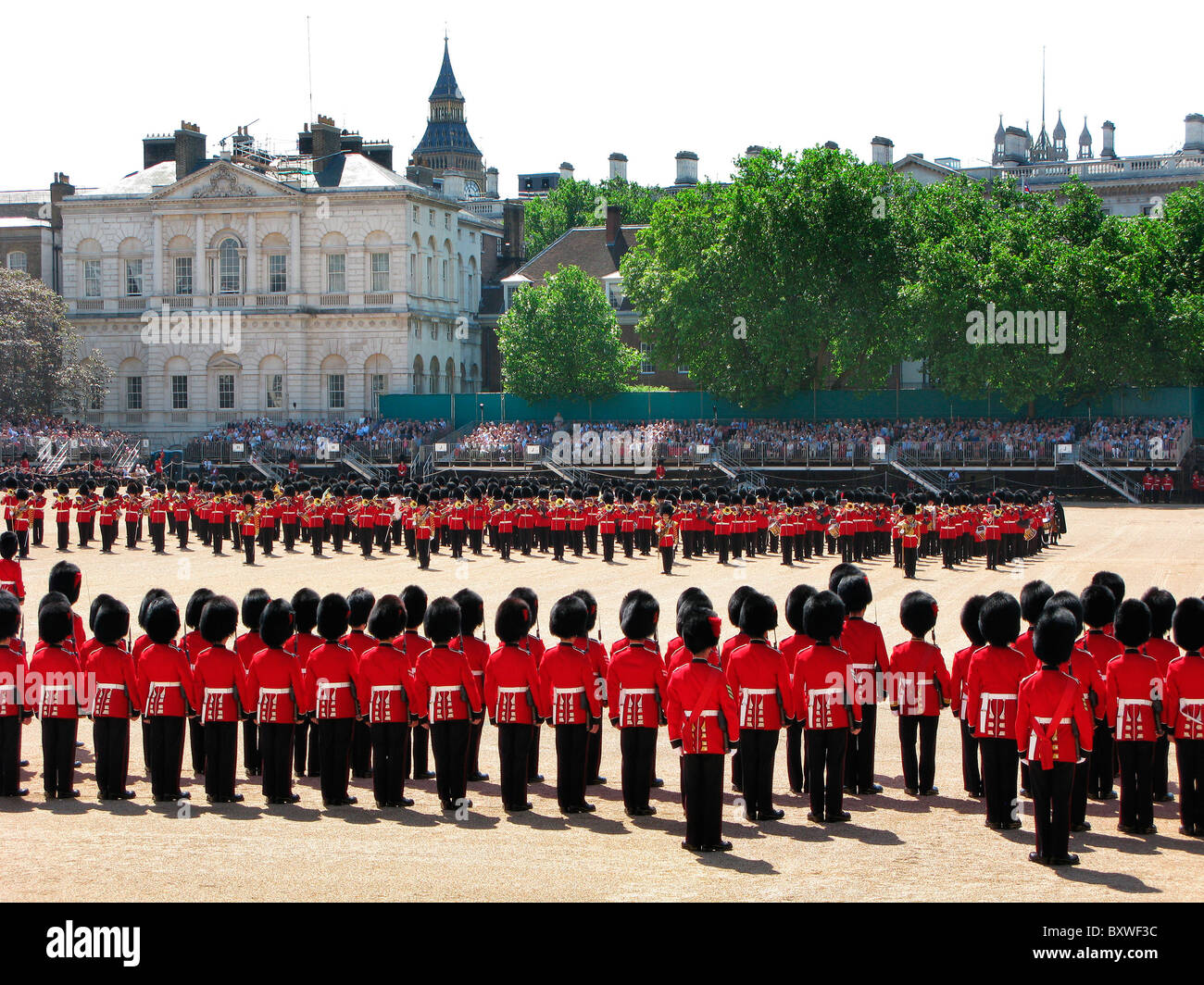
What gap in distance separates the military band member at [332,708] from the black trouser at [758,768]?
2.82 m

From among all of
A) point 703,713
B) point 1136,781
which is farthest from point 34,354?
point 1136,781

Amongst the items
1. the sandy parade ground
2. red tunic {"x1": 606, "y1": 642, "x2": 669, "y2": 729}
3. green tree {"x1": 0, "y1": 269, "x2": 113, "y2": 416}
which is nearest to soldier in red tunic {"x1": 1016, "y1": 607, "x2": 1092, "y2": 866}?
the sandy parade ground

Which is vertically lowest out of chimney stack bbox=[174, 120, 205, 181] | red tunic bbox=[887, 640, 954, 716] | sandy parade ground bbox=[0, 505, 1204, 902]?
sandy parade ground bbox=[0, 505, 1204, 902]

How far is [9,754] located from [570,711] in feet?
13.5

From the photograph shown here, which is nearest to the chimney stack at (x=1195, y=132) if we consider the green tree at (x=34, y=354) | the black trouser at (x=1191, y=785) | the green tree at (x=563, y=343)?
the green tree at (x=563, y=343)

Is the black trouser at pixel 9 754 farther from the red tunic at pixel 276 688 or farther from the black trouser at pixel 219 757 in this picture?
the red tunic at pixel 276 688

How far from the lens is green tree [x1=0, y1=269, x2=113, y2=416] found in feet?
163

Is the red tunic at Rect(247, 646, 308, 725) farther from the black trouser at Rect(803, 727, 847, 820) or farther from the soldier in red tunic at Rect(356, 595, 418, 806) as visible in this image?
the black trouser at Rect(803, 727, 847, 820)

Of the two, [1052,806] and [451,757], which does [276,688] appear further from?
[1052,806]

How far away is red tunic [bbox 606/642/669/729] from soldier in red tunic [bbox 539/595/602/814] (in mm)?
226

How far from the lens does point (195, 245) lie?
188ft

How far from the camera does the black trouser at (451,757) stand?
33.9ft

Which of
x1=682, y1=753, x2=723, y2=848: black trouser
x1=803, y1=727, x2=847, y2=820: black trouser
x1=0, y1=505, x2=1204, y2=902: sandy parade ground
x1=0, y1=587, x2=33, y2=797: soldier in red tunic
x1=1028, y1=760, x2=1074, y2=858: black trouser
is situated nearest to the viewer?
x1=0, y1=505, x2=1204, y2=902: sandy parade ground
